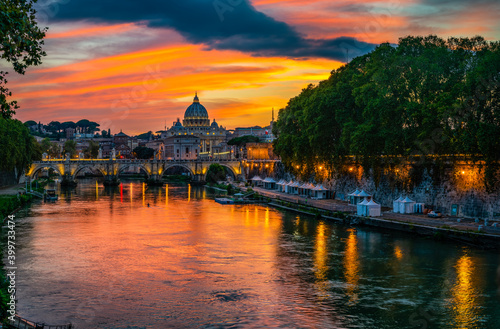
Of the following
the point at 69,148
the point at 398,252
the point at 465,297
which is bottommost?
the point at 465,297

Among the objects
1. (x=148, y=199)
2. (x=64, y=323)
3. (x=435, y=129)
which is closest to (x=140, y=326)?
(x=64, y=323)

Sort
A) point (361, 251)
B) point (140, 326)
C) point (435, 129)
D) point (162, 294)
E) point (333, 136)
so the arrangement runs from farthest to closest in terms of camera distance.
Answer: point (333, 136) < point (435, 129) < point (361, 251) < point (162, 294) < point (140, 326)

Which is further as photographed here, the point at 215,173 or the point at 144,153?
the point at 144,153

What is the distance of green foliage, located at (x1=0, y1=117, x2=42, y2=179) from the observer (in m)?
63.0

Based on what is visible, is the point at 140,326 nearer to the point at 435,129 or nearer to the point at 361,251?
the point at 361,251

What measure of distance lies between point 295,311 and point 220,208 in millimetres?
38418

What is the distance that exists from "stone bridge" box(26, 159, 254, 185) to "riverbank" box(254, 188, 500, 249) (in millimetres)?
59195

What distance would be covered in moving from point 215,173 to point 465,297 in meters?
84.7

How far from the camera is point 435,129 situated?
1610 inches

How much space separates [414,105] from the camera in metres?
42.7

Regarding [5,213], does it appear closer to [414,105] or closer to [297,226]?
[297,226]

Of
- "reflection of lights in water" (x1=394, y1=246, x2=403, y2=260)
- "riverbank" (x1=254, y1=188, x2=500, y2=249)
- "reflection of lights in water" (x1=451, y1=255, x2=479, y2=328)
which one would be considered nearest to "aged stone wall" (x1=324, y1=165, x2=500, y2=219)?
"riverbank" (x1=254, y1=188, x2=500, y2=249)

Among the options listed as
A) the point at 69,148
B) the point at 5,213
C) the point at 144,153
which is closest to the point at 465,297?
the point at 5,213

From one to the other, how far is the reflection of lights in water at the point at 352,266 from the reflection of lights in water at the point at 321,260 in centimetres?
109
